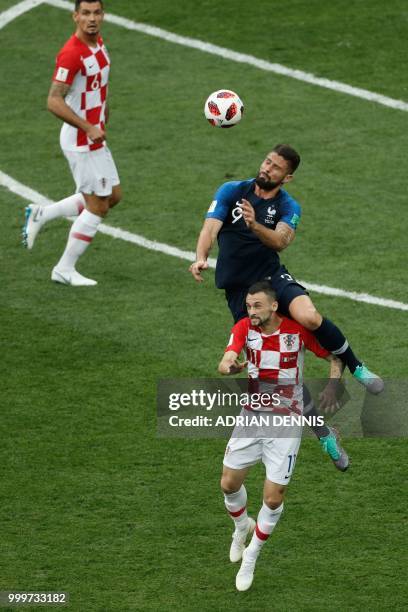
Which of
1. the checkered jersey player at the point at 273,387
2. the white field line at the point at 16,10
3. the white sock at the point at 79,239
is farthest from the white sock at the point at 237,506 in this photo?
the white field line at the point at 16,10

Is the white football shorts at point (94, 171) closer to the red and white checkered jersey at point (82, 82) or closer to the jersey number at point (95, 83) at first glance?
the red and white checkered jersey at point (82, 82)

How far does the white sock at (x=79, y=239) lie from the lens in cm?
1285

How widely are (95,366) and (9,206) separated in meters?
3.80

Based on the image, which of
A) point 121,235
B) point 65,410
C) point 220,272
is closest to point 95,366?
point 65,410

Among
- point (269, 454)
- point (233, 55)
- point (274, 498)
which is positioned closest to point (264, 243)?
point (269, 454)

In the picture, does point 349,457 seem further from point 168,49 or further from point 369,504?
point 168,49

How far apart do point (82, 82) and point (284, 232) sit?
400cm

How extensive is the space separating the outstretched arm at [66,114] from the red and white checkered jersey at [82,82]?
0.09 m

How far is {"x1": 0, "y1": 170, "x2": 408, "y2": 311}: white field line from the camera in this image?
12.4m

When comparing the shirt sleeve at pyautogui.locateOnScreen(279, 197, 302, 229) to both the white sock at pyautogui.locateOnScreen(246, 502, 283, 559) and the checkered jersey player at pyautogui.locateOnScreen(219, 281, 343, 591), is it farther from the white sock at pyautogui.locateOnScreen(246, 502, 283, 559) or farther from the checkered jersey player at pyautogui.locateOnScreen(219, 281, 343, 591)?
the white sock at pyautogui.locateOnScreen(246, 502, 283, 559)

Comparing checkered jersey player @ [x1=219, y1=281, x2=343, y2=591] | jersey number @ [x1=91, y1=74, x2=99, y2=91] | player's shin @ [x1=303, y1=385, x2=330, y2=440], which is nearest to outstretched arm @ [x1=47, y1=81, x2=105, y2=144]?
jersey number @ [x1=91, y1=74, x2=99, y2=91]

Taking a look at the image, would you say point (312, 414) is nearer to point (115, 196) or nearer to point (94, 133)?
point (94, 133)

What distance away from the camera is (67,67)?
12.5 m

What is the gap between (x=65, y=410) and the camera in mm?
10680
